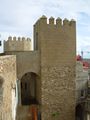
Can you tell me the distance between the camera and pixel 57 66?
14.9m

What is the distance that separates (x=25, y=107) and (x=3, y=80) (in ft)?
23.1

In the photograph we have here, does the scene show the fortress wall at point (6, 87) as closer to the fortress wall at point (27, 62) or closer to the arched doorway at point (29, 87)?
the fortress wall at point (27, 62)

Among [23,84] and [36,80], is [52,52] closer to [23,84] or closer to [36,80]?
[36,80]

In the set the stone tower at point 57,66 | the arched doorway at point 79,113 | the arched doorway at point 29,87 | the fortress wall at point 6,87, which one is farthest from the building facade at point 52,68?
the fortress wall at point 6,87

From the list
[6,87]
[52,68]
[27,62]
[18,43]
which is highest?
[18,43]

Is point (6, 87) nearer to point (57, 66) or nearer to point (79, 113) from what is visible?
point (57, 66)

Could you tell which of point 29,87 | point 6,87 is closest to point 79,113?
point 29,87

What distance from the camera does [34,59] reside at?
48.1ft

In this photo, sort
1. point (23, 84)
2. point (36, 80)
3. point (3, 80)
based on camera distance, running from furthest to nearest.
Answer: point (23, 84) → point (36, 80) → point (3, 80)

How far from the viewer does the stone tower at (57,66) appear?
1466 centimetres

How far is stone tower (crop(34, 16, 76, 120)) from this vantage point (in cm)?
1466

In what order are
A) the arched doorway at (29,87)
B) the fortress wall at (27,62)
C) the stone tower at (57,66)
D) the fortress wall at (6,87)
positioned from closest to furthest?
the fortress wall at (6,87) → the fortress wall at (27,62) → the stone tower at (57,66) → the arched doorway at (29,87)

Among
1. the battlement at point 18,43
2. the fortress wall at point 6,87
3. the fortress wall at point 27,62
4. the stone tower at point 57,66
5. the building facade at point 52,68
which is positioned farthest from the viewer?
the battlement at point 18,43

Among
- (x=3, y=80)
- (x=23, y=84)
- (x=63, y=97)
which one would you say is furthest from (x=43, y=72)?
(x=3, y=80)
